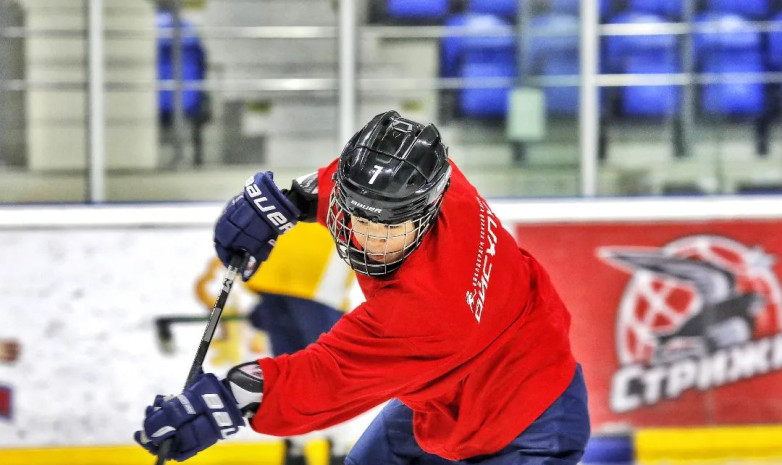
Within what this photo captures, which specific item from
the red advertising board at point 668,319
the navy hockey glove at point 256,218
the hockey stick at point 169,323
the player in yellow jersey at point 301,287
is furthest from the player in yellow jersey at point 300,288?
the navy hockey glove at point 256,218

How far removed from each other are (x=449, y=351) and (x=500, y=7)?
2.29 metres

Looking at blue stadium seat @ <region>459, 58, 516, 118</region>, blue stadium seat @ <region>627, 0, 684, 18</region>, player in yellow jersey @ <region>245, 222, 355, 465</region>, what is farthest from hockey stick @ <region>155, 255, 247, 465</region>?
blue stadium seat @ <region>627, 0, 684, 18</region>

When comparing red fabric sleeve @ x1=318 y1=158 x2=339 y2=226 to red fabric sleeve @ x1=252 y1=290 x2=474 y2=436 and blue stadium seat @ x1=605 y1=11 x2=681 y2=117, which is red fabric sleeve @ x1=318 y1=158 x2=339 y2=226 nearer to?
red fabric sleeve @ x1=252 y1=290 x2=474 y2=436

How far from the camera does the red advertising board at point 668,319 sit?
3.60 meters

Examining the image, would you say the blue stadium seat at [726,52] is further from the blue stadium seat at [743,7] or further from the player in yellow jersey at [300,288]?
the player in yellow jersey at [300,288]

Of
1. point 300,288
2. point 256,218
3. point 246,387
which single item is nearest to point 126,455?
point 300,288

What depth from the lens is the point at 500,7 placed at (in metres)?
3.75

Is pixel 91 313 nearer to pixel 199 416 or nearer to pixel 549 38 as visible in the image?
pixel 549 38

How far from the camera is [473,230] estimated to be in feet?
5.83

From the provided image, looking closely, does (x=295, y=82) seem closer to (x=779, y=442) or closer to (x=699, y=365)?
(x=699, y=365)

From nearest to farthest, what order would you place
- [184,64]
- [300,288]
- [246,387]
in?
1. [246,387]
2. [300,288]
3. [184,64]

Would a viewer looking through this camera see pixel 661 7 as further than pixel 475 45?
Yes

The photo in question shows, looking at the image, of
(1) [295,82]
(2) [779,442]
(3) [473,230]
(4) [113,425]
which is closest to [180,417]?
(3) [473,230]

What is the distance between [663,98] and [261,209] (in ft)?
7.04
